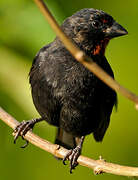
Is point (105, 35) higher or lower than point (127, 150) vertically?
higher

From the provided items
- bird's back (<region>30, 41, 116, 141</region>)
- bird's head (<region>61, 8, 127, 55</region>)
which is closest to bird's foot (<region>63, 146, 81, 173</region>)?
bird's back (<region>30, 41, 116, 141</region>)

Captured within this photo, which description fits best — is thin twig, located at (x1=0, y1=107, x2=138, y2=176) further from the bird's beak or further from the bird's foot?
the bird's beak

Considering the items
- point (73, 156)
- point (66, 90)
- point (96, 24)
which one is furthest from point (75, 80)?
point (73, 156)

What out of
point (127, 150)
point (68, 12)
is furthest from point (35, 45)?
point (127, 150)

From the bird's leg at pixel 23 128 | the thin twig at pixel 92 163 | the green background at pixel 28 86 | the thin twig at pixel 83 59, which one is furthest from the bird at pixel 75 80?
the thin twig at pixel 83 59

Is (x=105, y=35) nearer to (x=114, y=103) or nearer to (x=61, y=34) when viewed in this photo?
(x=114, y=103)

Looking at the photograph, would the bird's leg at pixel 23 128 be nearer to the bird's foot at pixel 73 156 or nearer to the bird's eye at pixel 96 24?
the bird's foot at pixel 73 156
